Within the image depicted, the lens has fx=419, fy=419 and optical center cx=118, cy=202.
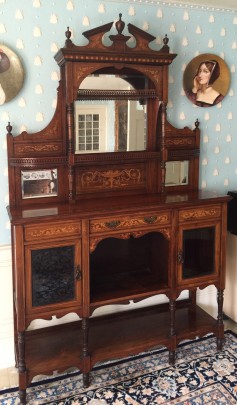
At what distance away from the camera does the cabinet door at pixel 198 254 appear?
2.78m

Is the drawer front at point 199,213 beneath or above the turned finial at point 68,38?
beneath

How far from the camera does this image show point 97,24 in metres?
2.78

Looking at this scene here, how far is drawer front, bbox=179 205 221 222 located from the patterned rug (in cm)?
98

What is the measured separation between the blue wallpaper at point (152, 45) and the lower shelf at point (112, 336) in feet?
2.42

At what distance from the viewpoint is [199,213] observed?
277 cm

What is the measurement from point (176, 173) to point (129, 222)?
764 millimetres

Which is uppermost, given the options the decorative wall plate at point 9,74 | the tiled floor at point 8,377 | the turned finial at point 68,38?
the turned finial at point 68,38

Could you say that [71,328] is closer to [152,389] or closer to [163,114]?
[152,389]

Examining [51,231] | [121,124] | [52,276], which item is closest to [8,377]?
[52,276]

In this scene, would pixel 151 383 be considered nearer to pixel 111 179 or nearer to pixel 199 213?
pixel 199 213

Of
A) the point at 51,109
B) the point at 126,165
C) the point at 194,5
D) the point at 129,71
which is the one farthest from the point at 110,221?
the point at 194,5

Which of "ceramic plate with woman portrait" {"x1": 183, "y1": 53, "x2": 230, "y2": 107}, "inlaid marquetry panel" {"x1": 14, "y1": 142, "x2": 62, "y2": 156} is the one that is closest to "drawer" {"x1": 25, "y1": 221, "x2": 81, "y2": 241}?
"inlaid marquetry panel" {"x1": 14, "y1": 142, "x2": 62, "y2": 156}

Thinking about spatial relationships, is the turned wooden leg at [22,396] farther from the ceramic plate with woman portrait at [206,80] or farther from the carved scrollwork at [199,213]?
Result: the ceramic plate with woman portrait at [206,80]

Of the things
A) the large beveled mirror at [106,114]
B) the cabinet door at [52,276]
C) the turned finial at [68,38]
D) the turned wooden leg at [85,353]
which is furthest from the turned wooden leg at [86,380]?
the turned finial at [68,38]
